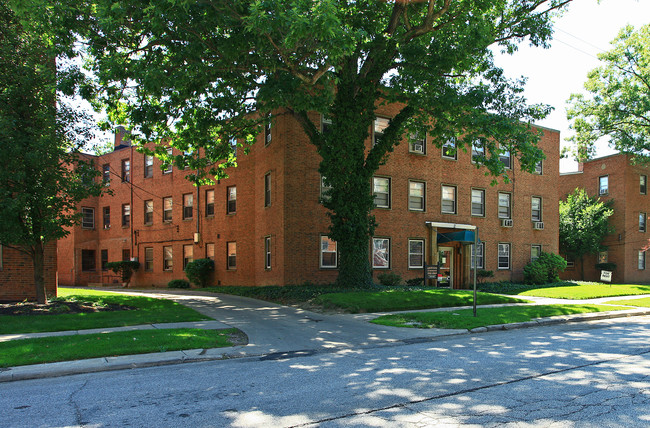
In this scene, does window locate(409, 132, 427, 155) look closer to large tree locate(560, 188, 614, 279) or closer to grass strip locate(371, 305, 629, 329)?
grass strip locate(371, 305, 629, 329)

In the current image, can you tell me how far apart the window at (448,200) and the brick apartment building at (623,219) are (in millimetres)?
17808

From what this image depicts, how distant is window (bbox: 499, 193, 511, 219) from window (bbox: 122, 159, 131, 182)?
25059 millimetres

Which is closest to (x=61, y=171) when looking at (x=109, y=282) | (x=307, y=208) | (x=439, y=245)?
(x=307, y=208)

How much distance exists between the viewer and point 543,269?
27.9 m

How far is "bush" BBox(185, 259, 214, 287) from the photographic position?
87.2ft

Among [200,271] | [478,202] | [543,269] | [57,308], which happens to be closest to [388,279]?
[478,202]

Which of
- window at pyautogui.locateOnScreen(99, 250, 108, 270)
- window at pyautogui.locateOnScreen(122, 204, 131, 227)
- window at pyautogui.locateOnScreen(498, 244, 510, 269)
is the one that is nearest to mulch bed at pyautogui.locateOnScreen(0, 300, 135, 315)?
window at pyautogui.locateOnScreen(122, 204, 131, 227)

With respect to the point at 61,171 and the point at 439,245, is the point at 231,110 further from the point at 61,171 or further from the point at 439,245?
the point at 439,245

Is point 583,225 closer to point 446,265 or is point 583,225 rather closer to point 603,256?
point 603,256

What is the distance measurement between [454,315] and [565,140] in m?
27.0

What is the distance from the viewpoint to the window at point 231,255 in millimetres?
25875

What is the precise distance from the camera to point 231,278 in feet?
84.6

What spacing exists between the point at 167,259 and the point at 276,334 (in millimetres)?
21463

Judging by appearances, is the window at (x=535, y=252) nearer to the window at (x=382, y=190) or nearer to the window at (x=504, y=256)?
the window at (x=504, y=256)
